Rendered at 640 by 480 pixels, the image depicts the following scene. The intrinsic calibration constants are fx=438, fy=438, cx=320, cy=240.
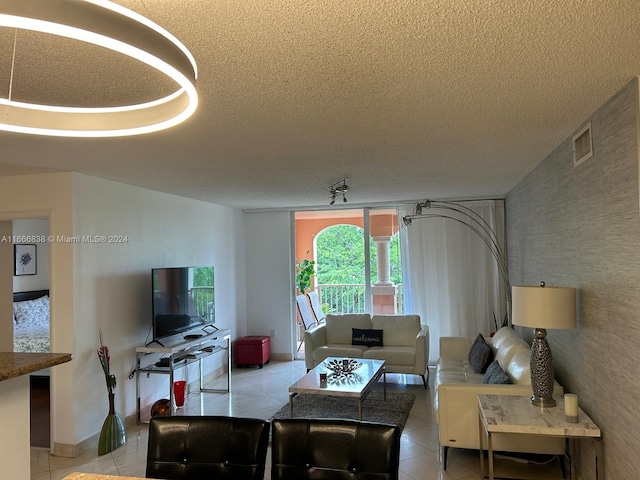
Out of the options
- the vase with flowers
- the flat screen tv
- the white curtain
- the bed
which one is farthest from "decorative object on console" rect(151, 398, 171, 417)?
the white curtain

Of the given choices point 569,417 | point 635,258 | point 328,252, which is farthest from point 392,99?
point 328,252

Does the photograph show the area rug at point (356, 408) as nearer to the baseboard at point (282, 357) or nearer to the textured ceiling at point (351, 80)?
the baseboard at point (282, 357)

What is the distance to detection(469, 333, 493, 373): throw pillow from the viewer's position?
14.1ft

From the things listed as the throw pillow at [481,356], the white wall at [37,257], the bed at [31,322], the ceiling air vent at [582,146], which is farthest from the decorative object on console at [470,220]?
the white wall at [37,257]

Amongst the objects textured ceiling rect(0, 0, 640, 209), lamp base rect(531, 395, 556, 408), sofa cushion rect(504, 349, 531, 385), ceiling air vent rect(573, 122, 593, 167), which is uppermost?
textured ceiling rect(0, 0, 640, 209)

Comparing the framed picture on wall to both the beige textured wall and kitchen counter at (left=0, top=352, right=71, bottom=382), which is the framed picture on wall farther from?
the beige textured wall

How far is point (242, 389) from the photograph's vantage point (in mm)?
5379

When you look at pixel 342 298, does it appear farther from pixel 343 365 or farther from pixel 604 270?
pixel 604 270

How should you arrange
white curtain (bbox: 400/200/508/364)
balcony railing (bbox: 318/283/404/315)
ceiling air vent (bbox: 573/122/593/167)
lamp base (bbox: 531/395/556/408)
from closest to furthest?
1. ceiling air vent (bbox: 573/122/593/167)
2. lamp base (bbox: 531/395/556/408)
3. white curtain (bbox: 400/200/508/364)
4. balcony railing (bbox: 318/283/404/315)

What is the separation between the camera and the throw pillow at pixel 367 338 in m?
5.67

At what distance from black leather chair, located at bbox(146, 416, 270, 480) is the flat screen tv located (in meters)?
2.79

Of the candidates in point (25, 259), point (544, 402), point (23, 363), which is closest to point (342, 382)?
point (544, 402)

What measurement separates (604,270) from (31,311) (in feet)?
21.0

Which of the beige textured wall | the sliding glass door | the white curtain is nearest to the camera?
the beige textured wall
